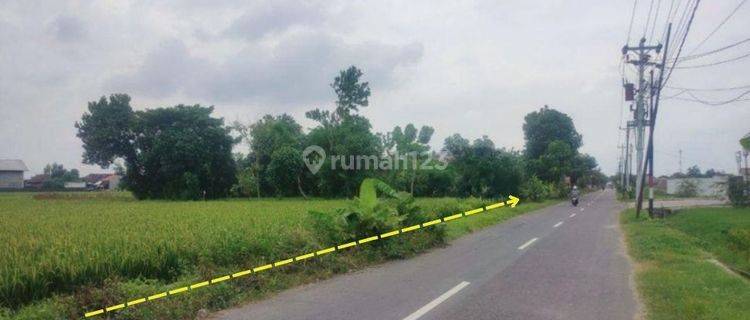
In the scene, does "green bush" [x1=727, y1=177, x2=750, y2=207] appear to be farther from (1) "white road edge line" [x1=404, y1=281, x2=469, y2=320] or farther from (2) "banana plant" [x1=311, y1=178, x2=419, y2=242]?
(1) "white road edge line" [x1=404, y1=281, x2=469, y2=320]

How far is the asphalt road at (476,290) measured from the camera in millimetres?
8023

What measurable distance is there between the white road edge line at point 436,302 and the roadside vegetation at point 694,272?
284cm

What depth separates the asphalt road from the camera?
8023 millimetres

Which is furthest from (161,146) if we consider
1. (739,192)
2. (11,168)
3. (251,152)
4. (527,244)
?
(739,192)

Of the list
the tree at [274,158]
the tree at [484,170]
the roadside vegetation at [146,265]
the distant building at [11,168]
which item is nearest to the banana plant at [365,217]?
the roadside vegetation at [146,265]

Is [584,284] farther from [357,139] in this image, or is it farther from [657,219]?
[357,139]

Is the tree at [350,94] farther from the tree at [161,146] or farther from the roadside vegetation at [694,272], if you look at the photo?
the roadside vegetation at [694,272]

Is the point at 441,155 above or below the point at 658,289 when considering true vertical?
above

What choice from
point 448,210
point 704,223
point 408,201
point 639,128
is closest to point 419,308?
point 408,201

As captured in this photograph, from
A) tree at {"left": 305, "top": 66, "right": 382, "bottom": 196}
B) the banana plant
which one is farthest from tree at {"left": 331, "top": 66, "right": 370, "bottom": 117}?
the banana plant

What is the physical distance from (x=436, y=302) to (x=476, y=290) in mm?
1193

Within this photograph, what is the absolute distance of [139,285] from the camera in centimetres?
845

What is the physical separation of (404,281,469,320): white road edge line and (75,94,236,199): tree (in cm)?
4414

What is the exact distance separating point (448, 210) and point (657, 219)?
12281mm
